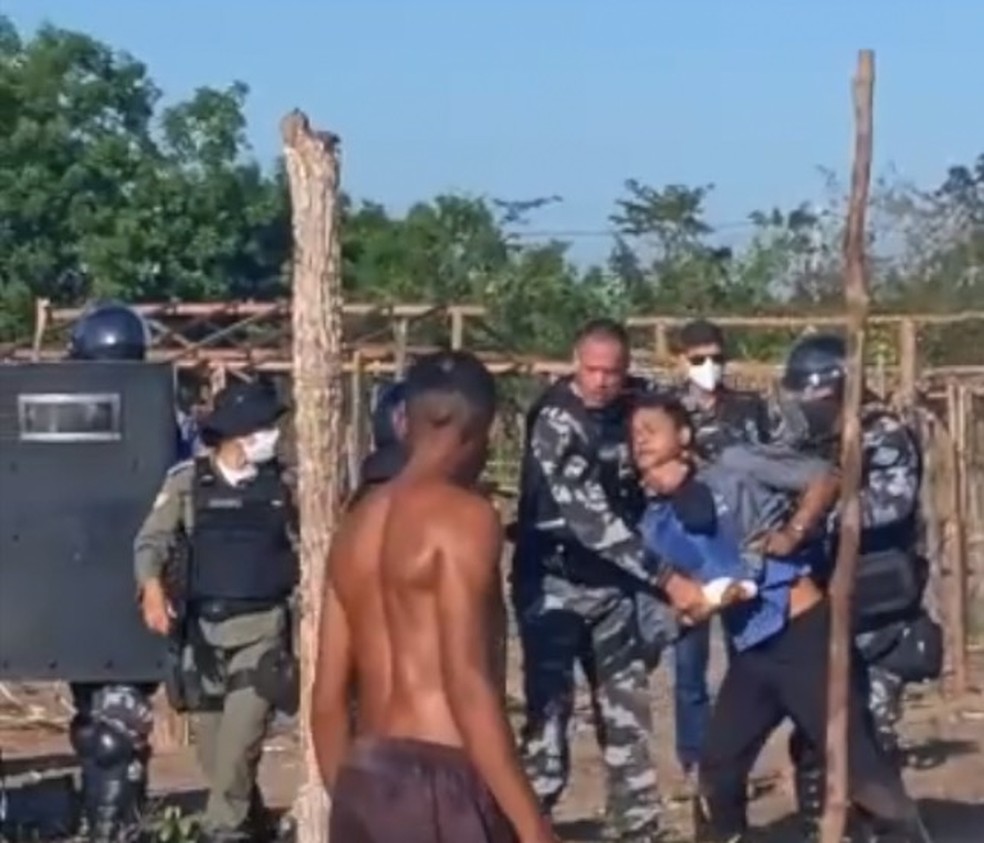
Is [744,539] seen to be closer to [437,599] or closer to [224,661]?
[224,661]

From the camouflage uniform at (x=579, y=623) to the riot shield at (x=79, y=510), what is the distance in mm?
1329

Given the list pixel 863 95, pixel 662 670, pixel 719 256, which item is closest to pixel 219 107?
pixel 719 256

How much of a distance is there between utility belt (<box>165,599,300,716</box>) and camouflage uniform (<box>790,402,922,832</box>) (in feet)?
6.14

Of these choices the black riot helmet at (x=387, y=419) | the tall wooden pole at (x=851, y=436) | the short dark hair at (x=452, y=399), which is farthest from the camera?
the black riot helmet at (x=387, y=419)

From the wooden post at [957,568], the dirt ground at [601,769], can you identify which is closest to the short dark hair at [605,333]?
the dirt ground at [601,769]

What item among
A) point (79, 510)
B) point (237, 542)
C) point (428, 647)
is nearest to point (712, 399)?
point (237, 542)

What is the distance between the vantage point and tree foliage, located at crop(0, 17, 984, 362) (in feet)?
102

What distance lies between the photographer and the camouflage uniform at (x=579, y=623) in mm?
10953

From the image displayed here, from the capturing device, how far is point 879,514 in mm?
10953

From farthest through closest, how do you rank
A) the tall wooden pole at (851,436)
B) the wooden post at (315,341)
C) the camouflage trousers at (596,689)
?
the camouflage trousers at (596,689) < the wooden post at (315,341) < the tall wooden pole at (851,436)

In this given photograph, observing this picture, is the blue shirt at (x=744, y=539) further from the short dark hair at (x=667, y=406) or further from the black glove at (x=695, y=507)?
the short dark hair at (x=667, y=406)

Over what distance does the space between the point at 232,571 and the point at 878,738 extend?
2231 millimetres

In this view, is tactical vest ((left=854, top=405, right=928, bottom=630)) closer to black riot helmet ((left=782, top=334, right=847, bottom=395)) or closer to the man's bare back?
black riot helmet ((left=782, top=334, right=847, bottom=395))

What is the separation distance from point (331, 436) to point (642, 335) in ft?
47.2
